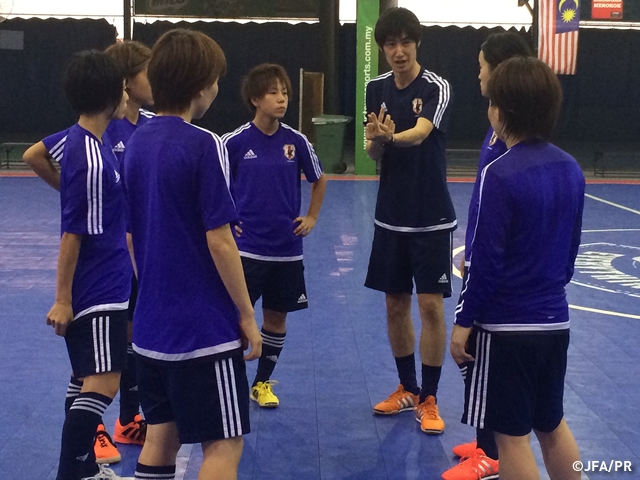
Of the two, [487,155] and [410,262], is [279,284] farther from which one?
[487,155]

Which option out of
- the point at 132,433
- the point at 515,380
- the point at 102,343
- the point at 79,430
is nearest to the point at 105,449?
the point at 132,433

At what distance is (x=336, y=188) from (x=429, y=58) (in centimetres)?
947

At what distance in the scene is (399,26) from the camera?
4.02 metres

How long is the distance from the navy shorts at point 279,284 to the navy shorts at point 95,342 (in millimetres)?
1284

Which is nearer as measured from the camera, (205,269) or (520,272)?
(205,269)

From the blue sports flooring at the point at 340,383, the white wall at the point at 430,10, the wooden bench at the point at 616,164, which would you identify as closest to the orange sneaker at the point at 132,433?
the blue sports flooring at the point at 340,383

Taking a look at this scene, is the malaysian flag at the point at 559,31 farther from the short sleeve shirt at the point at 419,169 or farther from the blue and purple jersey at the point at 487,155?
the blue and purple jersey at the point at 487,155

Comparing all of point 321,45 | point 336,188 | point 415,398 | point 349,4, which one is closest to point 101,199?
point 415,398

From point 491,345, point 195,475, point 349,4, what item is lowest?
point 195,475

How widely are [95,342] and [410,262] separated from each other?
6.09ft

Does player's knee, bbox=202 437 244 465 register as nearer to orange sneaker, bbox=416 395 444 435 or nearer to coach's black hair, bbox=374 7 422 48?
orange sneaker, bbox=416 395 444 435

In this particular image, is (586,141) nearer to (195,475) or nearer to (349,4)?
(349,4)

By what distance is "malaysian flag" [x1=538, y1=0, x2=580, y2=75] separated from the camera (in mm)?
13891

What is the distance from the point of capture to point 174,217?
2.43m
